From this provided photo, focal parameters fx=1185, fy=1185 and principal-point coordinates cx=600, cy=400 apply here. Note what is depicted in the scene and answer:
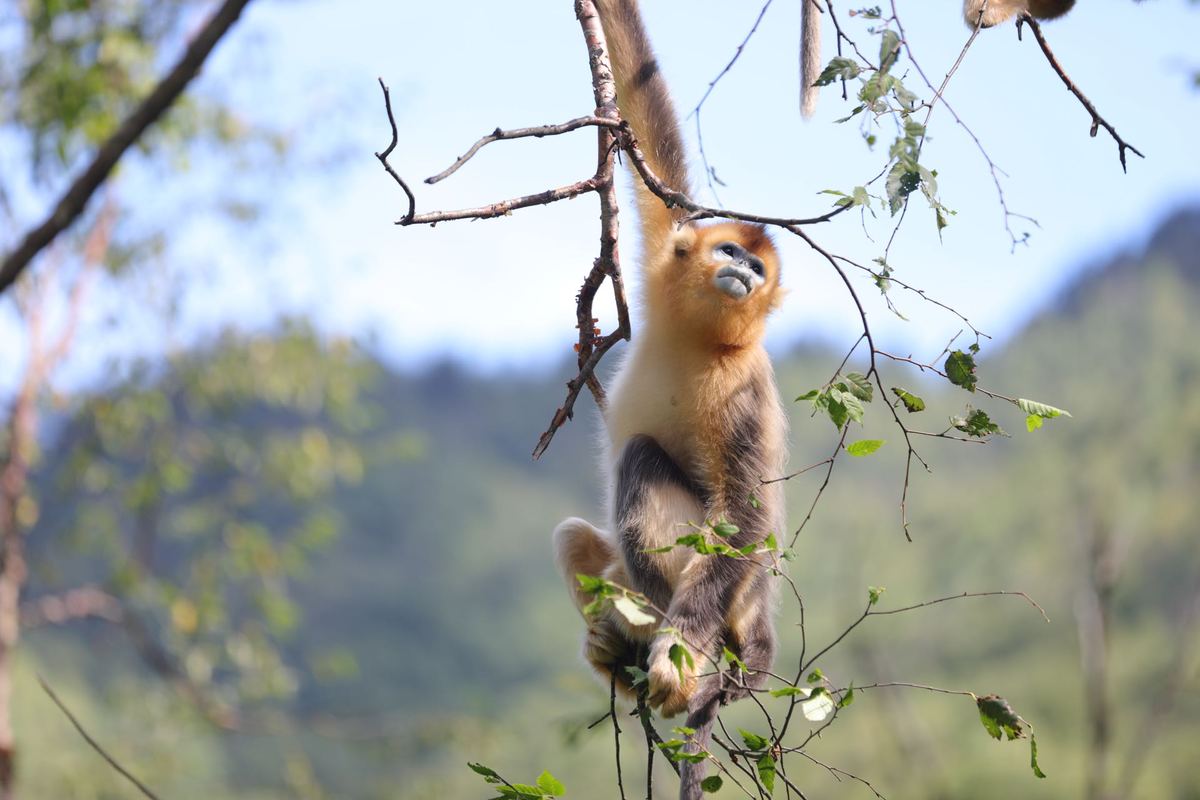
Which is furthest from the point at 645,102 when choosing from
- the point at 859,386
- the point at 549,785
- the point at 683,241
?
the point at 549,785

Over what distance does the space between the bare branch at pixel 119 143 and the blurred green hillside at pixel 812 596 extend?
82.3 inches

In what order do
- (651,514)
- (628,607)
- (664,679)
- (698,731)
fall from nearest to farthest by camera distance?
1. (628,607)
2. (698,731)
3. (664,679)
4. (651,514)

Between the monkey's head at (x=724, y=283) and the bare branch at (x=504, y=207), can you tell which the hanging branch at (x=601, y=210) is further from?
the monkey's head at (x=724, y=283)

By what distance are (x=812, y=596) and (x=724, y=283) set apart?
37668 millimetres

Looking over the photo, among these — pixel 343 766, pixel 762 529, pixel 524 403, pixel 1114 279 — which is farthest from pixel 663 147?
pixel 524 403

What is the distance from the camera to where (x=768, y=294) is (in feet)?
14.2

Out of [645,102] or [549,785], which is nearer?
[549,785]

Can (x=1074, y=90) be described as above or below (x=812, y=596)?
above

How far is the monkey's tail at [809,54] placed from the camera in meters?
3.66

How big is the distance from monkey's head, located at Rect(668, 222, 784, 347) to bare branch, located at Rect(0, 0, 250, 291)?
174 cm

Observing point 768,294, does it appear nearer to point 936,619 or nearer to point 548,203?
point 548,203

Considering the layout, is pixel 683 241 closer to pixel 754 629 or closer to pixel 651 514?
pixel 651 514

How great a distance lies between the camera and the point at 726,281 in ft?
13.5

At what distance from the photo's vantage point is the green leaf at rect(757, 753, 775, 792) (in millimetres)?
2494
